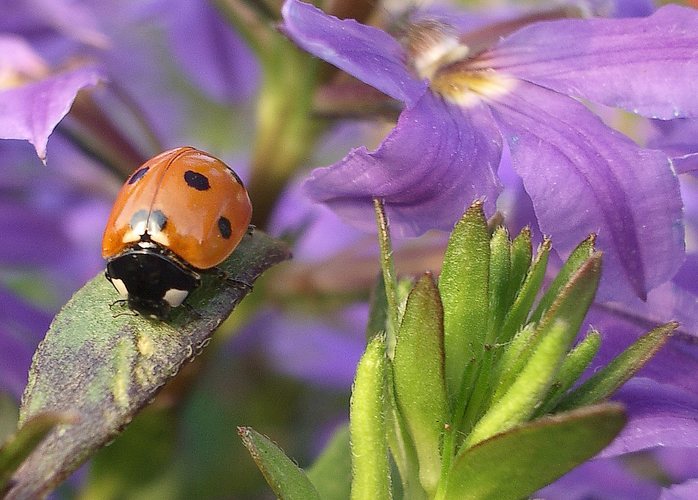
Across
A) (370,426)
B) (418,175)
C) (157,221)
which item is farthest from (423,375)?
(157,221)

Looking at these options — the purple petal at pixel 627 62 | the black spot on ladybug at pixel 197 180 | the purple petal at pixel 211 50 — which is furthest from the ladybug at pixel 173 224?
the purple petal at pixel 211 50

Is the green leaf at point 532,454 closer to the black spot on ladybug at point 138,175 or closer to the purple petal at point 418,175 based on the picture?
the purple petal at point 418,175

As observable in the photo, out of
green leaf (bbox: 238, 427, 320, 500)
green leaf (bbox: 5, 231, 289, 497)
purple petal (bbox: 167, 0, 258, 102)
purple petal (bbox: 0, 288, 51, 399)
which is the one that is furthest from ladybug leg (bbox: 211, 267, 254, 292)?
purple petal (bbox: 167, 0, 258, 102)

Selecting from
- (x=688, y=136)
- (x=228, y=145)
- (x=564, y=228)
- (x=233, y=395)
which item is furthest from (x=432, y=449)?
(x=228, y=145)

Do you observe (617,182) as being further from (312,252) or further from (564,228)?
(312,252)

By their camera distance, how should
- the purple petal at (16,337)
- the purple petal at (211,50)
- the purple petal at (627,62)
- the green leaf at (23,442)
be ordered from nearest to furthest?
the green leaf at (23,442)
the purple petal at (627,62)
the purple petal at (16,337)
the purple petal at (211,50)

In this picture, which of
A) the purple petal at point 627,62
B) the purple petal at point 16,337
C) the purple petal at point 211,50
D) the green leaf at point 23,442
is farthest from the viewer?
the purple petal at point 211,50

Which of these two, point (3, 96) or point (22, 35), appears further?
point (22, 35)
